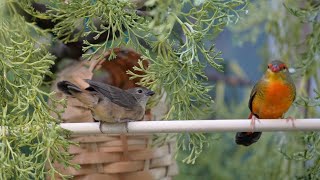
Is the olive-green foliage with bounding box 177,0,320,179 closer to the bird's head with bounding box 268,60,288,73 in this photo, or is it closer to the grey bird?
the bird's head with bounding box 268,60,288,73

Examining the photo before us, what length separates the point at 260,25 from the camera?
2170mm

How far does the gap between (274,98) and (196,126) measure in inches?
12.8

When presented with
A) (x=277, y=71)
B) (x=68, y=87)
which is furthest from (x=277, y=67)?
(x=68, y=87)

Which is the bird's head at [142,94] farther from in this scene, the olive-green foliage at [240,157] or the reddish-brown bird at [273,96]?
the olive-green foliage at [240,157]

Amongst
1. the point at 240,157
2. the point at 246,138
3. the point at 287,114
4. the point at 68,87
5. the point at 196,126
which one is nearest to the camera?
the point at 196,126

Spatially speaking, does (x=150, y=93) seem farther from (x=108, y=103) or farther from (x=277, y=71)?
(x=277, y=71)

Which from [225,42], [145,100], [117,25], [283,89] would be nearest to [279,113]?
[283,89]

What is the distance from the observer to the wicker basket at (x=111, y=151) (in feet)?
4.61

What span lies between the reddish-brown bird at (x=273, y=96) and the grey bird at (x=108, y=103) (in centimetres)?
24

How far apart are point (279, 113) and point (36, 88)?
1.70 feet

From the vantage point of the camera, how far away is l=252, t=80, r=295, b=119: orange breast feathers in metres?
1.42

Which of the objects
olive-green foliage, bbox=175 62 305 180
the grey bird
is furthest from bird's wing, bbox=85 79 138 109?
olive-green foliage, bbox=175 62 305 180

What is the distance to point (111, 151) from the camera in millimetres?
1411

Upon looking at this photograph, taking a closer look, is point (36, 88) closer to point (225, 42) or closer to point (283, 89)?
point (283, 89)
